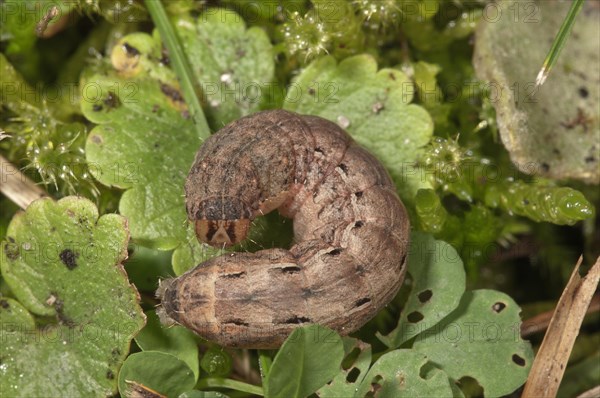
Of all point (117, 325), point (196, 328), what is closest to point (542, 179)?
point (196, 328)

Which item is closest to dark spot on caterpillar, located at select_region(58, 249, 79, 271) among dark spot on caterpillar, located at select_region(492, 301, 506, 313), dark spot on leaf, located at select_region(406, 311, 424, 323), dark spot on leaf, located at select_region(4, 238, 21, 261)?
dark spot on leaf, located at select_region(4, 238, 21, 261)

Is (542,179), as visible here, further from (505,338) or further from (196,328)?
(196,328)

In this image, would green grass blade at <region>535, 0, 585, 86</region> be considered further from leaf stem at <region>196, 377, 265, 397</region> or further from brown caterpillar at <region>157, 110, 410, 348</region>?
leaf stem at <region>196, 377, 265, 397</region>

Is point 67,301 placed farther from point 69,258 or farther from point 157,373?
point 157,373

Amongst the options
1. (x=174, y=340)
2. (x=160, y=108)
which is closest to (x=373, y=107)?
(x=160, y=108)

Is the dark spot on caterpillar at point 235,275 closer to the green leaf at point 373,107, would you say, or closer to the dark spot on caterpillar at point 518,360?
the green leaf at point 373,107
